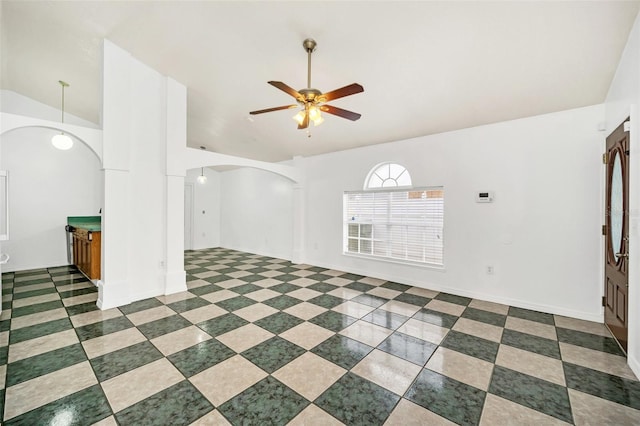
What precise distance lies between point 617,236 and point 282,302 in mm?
3974

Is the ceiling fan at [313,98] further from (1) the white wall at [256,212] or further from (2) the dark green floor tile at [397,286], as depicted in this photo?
(1) the white wall at [256,212]

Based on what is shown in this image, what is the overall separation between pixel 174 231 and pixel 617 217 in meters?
5.67

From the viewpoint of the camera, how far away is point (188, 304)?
3.69 metres

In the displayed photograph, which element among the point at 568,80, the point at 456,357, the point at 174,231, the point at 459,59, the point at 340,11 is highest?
the point at 340,11

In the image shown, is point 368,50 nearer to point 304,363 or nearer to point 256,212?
point 304,363

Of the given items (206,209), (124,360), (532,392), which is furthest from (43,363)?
(206,209)

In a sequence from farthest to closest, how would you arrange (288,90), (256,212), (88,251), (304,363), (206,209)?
(206,209)
(256,212)
(88,251)
(288,90)
(304,363)

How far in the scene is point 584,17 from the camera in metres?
2.24

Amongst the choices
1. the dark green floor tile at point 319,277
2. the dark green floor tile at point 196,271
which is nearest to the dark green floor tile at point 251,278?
the dark green floor tile at point 319,277

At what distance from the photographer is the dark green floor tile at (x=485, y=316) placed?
3.16 metres

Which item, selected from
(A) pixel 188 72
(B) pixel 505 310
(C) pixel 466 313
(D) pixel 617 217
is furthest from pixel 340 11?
(B) pixel 505 310

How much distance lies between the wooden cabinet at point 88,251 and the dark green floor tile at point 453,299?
5.65 meters

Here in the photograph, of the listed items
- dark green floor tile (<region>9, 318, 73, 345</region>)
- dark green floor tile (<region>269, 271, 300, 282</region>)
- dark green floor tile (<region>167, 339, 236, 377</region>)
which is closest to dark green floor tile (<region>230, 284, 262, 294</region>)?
dark green floor tile (<region>269, 271, 300, 282</region>)

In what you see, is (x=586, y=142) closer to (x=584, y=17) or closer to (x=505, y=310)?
(x=584, y=17)
